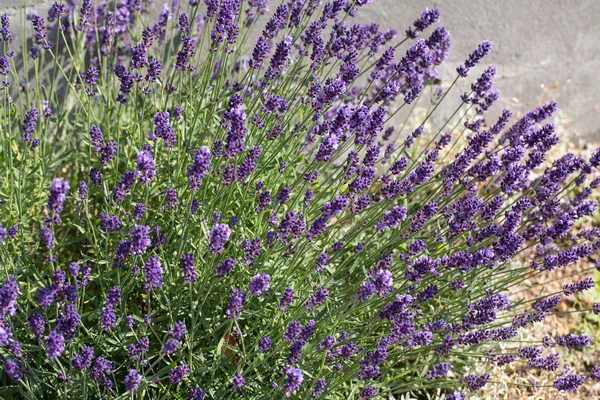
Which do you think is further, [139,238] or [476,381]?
[476,381]

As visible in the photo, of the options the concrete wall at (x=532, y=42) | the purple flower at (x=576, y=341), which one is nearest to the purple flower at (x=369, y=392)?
the purple flower at (x=576, y=341)

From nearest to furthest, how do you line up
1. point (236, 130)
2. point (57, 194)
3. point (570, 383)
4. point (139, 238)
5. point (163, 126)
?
point (57, 194), point (139, 238), point (236, 130), point (163, 126), point (570, 383)

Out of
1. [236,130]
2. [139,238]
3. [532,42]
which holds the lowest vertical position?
[139,238]

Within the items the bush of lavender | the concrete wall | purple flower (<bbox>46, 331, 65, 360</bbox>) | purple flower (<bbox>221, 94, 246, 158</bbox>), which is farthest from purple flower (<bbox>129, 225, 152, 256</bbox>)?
the concrete wall

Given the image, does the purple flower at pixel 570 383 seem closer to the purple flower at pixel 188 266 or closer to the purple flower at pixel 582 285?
the purple flower at pixel 582 285

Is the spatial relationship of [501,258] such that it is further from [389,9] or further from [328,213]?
[389,9]

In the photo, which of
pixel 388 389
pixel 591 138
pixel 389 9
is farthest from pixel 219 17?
pixel 591 138

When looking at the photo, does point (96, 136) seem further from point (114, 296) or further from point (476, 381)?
point (476, 381)

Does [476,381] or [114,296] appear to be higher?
[114,296]

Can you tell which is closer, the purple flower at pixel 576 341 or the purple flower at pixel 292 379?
the purple flower at pixel 292 379

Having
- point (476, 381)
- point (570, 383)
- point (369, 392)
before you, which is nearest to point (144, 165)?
point (369, 392)
